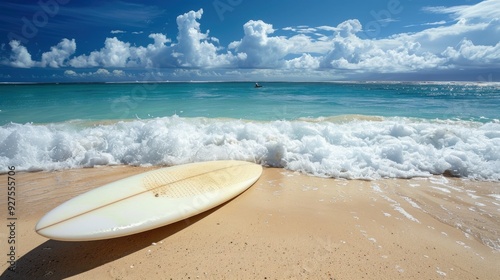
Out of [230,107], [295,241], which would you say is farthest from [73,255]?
[230,107]

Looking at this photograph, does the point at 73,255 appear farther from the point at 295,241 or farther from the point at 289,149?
the point at 289,149

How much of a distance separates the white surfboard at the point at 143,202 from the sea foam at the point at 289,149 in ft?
4.38

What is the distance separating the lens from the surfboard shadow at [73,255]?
223cm

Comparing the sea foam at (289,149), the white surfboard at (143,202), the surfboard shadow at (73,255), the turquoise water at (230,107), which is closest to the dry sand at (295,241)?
the surfboard shadow at (73,255)

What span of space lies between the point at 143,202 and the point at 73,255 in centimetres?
76

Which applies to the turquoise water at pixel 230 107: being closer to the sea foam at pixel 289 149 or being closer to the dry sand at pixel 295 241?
the sea foam at pixel 289 149

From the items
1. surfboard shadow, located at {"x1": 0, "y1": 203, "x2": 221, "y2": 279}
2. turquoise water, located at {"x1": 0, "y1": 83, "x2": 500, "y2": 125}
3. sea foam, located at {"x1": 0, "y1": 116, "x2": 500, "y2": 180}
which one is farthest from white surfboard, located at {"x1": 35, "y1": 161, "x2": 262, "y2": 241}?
turquoise water, located at {"x1": 0, "y1": 83, "x2": 500, "y2": 125}

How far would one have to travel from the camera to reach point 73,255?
2.44m

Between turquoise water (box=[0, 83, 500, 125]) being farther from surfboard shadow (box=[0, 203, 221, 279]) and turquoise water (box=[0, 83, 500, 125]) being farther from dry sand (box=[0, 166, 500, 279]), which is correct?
surfboard shadow (box=[0, 203, 221, 279])

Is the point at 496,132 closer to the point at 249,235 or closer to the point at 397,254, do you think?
the point at 397,254

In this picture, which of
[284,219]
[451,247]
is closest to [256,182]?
[284,219]

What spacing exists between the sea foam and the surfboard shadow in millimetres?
2620

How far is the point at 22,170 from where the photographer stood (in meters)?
4.68

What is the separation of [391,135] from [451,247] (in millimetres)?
4312
